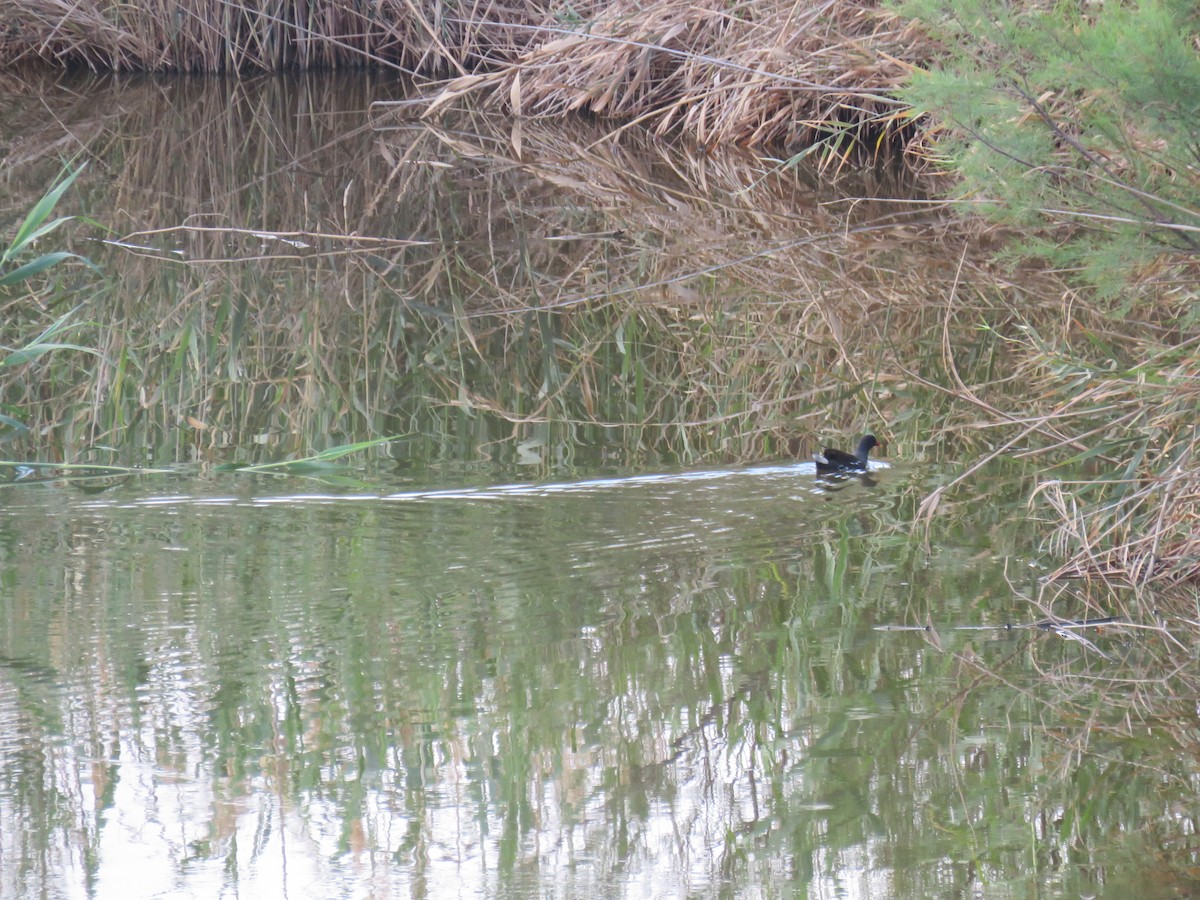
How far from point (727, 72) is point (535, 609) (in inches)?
298

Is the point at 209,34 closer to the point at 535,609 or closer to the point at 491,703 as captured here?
the point at 535,609

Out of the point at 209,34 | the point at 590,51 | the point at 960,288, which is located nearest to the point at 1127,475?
the point at 960,288

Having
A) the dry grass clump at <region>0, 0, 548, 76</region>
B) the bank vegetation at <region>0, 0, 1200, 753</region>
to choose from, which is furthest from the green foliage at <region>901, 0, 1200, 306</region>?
the dry grass clump at <region>0, 0, 548, 76</region>

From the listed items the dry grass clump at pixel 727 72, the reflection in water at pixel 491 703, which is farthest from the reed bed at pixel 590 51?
the reflection in water at pixel 491 703

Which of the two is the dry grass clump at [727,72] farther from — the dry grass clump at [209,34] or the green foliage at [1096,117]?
the green foliage at [1096,117]

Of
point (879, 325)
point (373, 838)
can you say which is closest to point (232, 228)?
point (879, 325)

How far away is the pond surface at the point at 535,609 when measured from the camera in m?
2.54

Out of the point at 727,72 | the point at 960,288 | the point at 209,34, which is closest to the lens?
the point at 960,288

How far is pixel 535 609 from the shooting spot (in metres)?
3.56

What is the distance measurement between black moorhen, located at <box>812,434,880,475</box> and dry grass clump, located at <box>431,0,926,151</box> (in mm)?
4138

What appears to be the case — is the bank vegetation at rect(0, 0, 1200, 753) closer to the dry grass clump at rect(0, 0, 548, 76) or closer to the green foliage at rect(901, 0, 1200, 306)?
the green foliage at rect(901, 0, 1200, 306)

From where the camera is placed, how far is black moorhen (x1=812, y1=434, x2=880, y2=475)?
4594 millimetres

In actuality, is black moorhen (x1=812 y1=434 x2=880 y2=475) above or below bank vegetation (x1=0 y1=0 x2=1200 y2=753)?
below

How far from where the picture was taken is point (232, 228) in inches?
308
